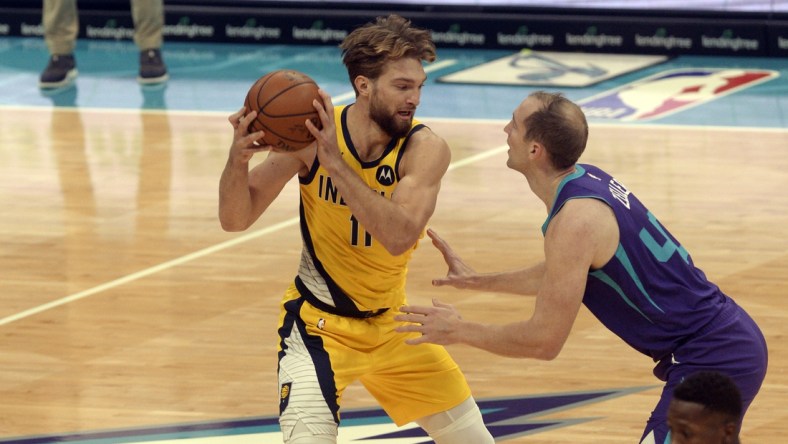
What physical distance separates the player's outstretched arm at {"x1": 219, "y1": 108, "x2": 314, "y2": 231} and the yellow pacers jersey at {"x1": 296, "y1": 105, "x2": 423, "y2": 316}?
105 millimetres

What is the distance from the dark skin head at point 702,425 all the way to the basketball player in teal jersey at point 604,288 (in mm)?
557

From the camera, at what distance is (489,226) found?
31.2 feet

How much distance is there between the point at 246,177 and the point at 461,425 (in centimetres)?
120

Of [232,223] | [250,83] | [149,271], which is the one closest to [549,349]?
[232,223]

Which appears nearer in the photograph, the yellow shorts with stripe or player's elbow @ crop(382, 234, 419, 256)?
player's elbow @ crop(382, 234, 419, 256)

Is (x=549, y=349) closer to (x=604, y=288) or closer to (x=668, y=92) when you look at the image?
(x=604, y=288)

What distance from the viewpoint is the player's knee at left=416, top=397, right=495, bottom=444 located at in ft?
16.7

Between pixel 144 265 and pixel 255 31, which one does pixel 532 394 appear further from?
pixel 255 31

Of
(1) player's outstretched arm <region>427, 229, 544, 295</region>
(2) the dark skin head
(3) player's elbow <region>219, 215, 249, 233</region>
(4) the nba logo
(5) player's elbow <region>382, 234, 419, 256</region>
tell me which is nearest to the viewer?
(2) the dark skin head

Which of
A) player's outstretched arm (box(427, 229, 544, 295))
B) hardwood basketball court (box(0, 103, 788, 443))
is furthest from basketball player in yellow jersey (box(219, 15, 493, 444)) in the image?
hardwood basketball court (box(0, 103, 788, 443))

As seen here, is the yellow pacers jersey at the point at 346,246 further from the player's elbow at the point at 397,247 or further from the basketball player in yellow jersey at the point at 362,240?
the player's elbow at the point at 397,247

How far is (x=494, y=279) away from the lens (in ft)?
16.2

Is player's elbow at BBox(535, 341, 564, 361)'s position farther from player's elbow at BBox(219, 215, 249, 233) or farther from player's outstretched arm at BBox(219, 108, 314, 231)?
player's elbow at BBox(219, 215, 249, 233)

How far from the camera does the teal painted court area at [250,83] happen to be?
12.6 metres
